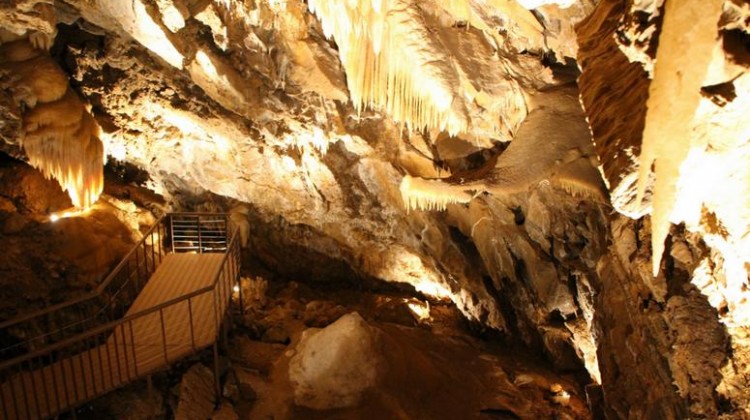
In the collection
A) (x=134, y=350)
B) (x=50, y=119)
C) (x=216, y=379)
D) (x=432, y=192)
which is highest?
(x=50, y=119)

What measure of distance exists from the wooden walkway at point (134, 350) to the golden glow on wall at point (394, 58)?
3081mm

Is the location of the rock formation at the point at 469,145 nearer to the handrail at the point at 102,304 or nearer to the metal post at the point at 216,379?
the handrail at the point at 102,304

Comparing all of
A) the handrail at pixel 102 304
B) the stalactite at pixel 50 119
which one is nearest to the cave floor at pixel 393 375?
the handrail at pixel 102 304

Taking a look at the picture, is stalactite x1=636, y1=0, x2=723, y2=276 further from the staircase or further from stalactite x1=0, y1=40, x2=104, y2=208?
stalactite x1=0, y1=40, x2=104, y2=208

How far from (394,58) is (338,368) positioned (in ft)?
12.1

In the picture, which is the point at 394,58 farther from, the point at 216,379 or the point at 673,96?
the point at 216,379

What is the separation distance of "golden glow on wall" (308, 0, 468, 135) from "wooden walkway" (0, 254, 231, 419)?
10.1 ft

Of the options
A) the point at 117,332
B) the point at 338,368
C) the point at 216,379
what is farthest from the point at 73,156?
the point at 338,368

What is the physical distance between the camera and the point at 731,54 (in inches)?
98.2

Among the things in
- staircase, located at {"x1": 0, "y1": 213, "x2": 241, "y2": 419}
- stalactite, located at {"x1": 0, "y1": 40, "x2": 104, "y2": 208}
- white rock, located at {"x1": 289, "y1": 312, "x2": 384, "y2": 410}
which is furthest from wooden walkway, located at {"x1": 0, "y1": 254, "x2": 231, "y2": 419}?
stalactite, located at {"x1": 0, "y1": 40, "x2": 104, "y2": 208}

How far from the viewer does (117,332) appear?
6.13 meters

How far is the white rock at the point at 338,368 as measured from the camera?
19.1ft

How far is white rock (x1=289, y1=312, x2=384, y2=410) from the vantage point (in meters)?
5.83

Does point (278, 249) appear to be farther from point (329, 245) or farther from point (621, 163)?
point (621, 163)
